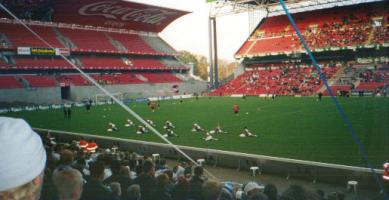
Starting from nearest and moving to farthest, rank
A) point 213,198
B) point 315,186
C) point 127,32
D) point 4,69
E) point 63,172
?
point 63,172
point 213,198
point 315,186
point 4,69
point 127,32

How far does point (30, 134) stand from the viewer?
111 centimetres

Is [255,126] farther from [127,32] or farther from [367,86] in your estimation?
[127,32]

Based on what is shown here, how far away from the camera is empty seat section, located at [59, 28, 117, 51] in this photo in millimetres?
39938

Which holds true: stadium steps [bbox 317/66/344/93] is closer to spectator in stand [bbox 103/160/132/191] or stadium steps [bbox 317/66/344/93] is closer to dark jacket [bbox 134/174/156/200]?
spectator in stand [bbox 103/160/132/191]

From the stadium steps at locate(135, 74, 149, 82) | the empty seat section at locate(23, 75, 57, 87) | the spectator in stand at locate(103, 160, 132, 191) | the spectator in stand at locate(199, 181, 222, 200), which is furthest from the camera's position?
the stadium steps at locate(135, 74, 149, 82)

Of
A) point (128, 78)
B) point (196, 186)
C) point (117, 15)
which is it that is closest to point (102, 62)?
point (128, 78)

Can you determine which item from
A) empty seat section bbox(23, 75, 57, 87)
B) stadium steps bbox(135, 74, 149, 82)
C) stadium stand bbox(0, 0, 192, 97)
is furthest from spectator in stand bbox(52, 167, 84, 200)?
stadium steps bbox(135, 74, 149, 82)

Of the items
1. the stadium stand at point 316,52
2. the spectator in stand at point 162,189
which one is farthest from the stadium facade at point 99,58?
the spectator in stand at point 162,189

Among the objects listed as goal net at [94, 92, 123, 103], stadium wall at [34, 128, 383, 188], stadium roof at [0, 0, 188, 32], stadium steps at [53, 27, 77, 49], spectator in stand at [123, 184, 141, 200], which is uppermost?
A: stadium roof at [0, 0, 188, 32]

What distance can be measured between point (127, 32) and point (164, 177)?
4588 centimetres

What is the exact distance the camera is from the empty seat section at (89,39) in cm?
3994

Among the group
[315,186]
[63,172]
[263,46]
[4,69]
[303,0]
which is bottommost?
[315,186]

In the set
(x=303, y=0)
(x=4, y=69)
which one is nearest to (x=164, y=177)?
(x=4, y=69)

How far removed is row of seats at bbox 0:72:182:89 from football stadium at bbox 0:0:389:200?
19 centimetres
